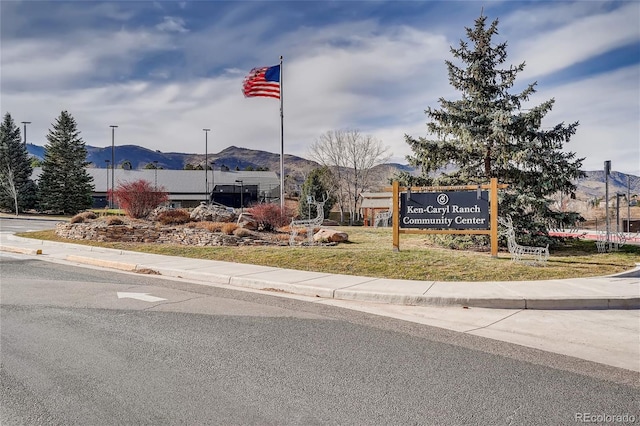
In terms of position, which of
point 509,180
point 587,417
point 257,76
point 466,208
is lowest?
point 587,417

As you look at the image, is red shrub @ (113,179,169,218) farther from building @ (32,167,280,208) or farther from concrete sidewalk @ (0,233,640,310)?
building @ (32,167,280,208)

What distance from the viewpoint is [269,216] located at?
21.6 meters

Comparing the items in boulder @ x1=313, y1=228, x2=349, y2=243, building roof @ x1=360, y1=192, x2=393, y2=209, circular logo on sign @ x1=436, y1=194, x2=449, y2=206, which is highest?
building roof @ x1=360, y1=192, x2=393, y2=209

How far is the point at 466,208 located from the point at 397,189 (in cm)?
201

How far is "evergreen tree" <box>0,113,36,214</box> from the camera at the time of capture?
159ft

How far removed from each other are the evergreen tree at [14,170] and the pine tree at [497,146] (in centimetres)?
4722

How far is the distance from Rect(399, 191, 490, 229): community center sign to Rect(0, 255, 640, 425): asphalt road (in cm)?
649

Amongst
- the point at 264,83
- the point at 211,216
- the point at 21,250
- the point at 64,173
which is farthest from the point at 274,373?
the point at 64,173

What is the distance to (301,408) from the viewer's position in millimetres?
3791

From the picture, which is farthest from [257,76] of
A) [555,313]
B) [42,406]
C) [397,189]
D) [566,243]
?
[42,406]

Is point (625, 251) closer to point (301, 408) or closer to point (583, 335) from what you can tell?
point (583, 335)

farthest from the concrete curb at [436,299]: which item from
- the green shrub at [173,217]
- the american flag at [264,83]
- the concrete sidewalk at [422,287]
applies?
the american flag at [264,83]

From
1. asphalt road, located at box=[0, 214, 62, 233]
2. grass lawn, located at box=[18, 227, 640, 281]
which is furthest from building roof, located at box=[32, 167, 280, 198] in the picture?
grass lawn, located at box=[18, 227, 640, 281]

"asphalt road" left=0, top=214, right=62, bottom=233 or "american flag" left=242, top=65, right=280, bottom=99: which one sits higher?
"american flag" left=242, top=65, right=280, bottom=99
